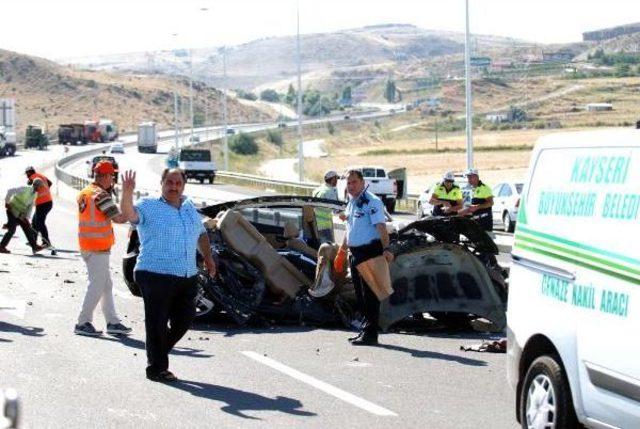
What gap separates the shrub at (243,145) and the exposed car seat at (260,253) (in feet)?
413

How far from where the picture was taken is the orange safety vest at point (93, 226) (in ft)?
46.1

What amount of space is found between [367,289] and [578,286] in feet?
19.1

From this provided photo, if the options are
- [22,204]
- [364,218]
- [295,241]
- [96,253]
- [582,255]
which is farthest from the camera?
[22,204]

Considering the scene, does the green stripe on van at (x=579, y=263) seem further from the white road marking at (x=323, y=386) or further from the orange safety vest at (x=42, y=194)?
the orange safety vest at (x=42, y=194)

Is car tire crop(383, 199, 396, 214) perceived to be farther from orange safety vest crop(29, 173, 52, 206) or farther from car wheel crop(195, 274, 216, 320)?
car wheel crop(195, 274, 216, 320)

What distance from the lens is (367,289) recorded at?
1328cm

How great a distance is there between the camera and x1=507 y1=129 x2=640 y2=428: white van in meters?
6.99

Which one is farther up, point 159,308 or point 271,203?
point 271,203

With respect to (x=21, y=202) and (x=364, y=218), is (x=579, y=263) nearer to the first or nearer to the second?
(x=364, y=218)

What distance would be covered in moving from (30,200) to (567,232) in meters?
17.9

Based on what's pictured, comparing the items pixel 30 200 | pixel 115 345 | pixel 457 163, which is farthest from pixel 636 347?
pixel 457 163

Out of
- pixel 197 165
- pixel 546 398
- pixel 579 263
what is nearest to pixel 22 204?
pixel 546 398

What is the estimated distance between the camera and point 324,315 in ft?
47.9

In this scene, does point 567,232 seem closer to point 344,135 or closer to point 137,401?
point 137,401
